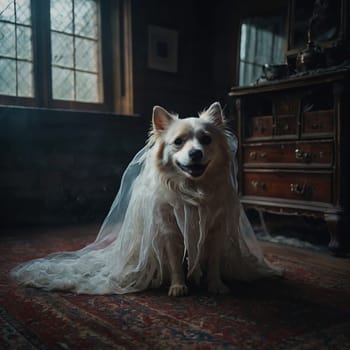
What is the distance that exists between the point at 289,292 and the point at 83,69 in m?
3.09

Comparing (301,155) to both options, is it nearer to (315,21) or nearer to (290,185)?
(290,185)

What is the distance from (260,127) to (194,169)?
1451 mm

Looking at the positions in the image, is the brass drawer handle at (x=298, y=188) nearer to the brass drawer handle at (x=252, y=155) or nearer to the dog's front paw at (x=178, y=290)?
the brass drawer handle at (x=252, y=155)

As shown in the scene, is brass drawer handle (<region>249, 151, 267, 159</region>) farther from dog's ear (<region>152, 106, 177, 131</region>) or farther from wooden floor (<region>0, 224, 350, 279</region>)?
dog's ear (<region>152, 106, 177, 131</region>)

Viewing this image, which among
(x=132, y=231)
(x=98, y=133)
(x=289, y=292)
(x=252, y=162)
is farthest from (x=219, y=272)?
(x=98, y=133)

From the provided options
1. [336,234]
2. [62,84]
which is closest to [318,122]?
[336,234]

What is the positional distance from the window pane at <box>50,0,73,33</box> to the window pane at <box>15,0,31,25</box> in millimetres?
221

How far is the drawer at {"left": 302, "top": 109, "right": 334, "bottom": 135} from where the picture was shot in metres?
2.59

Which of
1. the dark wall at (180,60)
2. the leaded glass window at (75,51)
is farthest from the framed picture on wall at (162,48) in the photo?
the leaded glass window at (75,51)

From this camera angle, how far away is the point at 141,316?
1.51 metres

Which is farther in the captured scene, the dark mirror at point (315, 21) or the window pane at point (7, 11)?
the window pane at point (7, 11)

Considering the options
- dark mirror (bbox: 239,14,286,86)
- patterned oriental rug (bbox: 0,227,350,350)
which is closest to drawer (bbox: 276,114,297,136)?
patterned oriental rug (bbox: 0,227,350,350)

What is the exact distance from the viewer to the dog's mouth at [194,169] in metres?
1.74

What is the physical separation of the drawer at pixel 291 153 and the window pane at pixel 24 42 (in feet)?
7.14
